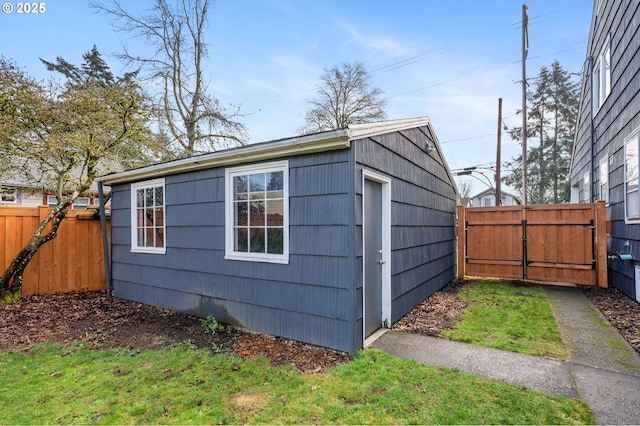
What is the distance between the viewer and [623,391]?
248 cm

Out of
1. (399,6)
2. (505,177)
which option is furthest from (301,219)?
(505,177)

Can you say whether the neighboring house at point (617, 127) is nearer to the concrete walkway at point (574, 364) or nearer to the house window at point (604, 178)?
the house window at point (604, 178)

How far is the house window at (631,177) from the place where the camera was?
15.5 feet

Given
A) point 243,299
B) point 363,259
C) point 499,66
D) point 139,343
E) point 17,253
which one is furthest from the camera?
point 499,66

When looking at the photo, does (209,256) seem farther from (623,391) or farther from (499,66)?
(499,66)

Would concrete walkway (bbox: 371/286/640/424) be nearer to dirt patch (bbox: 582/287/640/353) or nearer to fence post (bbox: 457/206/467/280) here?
dirt patch (bbox: 582/287/640/353)

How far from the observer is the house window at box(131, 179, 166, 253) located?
17.7 ft

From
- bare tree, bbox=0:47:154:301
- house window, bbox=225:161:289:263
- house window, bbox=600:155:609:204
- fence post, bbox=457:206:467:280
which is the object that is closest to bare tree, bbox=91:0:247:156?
bare tree, bbox=0:47:154:301

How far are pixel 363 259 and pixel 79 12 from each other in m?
9.79

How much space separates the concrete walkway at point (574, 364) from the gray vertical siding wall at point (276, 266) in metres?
0.86

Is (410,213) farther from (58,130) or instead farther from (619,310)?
(58,130)

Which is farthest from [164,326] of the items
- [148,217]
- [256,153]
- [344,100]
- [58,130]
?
[344,100]

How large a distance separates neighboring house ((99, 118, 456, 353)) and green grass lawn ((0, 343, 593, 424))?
67cm

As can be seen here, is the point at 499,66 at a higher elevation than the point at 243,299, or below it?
higher
